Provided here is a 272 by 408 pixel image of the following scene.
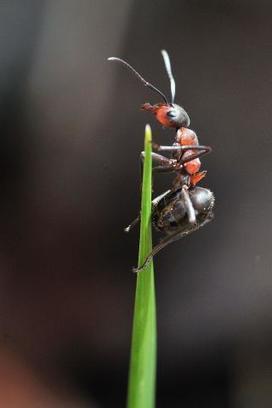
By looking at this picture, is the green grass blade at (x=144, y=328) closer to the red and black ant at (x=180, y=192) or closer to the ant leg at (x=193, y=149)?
the red and black ant at (x=180, y=192)

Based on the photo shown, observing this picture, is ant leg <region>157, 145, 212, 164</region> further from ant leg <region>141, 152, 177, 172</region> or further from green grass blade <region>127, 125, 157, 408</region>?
green grass blade <region>127, 125, 157, 408</region>

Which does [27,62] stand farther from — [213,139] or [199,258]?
[199,258]

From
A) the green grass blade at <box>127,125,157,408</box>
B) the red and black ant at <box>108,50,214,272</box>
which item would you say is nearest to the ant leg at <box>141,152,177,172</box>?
the red and black ant at <box>108,50,214,272</box>

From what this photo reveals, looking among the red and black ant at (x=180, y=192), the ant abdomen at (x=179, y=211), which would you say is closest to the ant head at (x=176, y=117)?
the red and black ant at (x=180, y=192)

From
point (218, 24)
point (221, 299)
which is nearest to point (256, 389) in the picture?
point (221, 299)

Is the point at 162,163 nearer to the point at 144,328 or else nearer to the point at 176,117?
the point at 176,117

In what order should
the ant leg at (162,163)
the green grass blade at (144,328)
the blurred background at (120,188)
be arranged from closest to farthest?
the green grass blade at (144,328)
the ant leg at (162,163)
the blurred background at (120,188)
